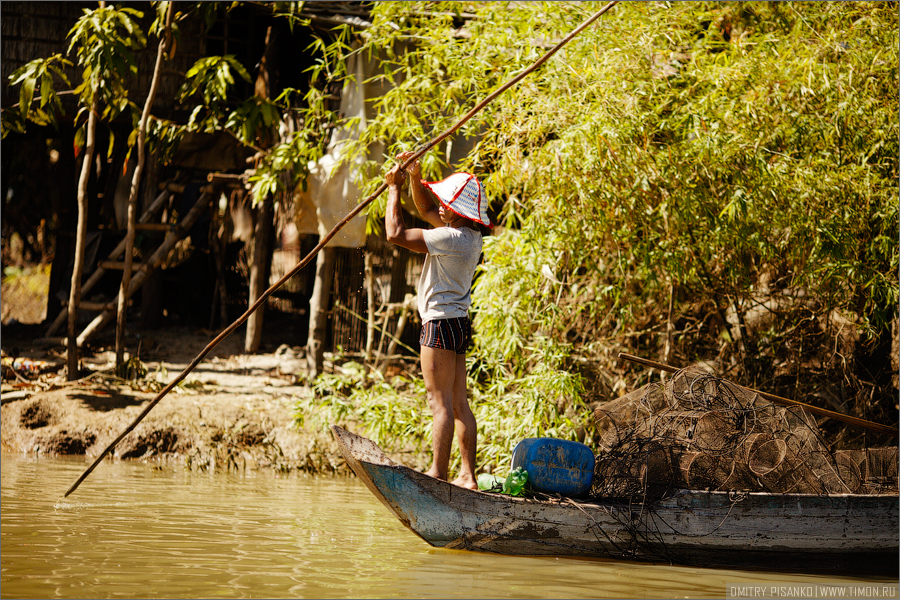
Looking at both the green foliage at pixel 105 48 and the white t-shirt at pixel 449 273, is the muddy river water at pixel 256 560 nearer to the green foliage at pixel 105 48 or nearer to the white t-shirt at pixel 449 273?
the white t-shirt at pixel 449 273

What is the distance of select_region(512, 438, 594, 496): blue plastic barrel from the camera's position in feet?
12.3

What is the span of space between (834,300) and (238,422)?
4.44m

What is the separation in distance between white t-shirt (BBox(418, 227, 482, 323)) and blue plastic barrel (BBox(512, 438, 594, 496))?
740 mm

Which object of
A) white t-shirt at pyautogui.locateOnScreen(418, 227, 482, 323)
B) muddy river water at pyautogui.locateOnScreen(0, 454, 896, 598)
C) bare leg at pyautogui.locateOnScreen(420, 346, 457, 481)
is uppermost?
white t-shirt at pyautogui.locateOnScreen(418, 227, 482, 323)

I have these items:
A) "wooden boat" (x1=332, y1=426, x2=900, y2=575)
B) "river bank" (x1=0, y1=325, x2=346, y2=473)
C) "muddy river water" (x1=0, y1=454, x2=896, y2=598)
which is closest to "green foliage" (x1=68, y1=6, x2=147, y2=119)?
"river bank" (x1=0, y1=325, x2=346, y2=473)

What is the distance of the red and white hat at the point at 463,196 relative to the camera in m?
3.71

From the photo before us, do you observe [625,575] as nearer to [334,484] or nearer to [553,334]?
[553,334]

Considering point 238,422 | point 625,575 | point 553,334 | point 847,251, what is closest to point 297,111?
point 238,422

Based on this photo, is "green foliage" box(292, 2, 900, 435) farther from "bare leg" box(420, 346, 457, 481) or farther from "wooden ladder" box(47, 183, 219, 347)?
"wooden ladder" box(47, 183, 219, 347)

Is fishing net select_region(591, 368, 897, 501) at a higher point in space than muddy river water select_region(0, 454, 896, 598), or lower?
higher

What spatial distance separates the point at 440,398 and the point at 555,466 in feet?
2.11

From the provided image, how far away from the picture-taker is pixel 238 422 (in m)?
6.29

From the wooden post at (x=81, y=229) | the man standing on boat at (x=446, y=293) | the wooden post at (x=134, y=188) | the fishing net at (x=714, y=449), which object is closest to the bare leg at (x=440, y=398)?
the man standing on boat at (x=446, y=293)

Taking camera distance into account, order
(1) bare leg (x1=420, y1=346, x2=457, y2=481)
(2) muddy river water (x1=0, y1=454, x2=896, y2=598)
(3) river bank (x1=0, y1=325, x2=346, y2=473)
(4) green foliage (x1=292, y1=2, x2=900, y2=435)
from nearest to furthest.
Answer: (2) muddy river water (x1=0, y1=454, x2=896, y2=598) → (1) bare leg (x1=420, y1=346, x2=457, y2=481) → (4) green foliage (x1=292, y1=2, x2=900, y2=435) → (3) river bank (x1=0, y1=325, x2=346, y2=473)
